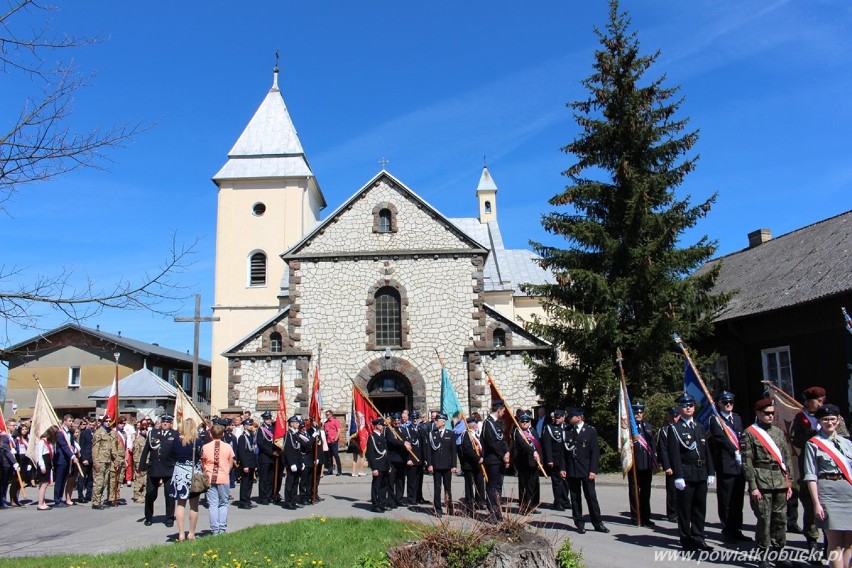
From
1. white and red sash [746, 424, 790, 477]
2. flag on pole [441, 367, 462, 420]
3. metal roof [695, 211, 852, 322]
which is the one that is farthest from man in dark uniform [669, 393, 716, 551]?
metal roof [695, 211, 852, 322]

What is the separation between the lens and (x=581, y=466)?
35.1ft

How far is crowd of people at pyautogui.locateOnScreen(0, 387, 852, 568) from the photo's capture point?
8.19 metres

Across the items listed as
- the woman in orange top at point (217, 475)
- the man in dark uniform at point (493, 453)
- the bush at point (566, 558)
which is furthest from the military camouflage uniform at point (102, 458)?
the bush at point (566, 558)

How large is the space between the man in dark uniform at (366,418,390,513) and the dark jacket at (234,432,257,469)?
3065mm

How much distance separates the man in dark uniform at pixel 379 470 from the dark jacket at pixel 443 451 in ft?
3.59

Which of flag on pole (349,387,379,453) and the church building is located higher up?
the church building

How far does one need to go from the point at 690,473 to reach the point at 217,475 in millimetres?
6754

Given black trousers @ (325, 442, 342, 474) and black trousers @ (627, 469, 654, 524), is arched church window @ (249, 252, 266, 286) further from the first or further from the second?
black trousers @ (627, 469, 654, 524)

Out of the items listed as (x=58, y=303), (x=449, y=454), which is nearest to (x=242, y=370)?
(x=449, y=454)

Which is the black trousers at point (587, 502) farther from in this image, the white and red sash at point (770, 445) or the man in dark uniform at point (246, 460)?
the man in dark uniform at point (246, 460)

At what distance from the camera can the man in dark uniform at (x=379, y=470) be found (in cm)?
1316

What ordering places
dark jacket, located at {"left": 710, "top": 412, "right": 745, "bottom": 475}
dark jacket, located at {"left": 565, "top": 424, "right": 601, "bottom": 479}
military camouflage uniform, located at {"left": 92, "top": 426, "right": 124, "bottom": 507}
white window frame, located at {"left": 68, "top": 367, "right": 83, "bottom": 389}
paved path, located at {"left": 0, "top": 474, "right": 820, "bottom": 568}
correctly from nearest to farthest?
1. paved path, located at {"left": 0, "top": 474, "right": 820, "bottom": 568}
2. dark jacket, located at {"left": 710, "top": 412, "right": 745, "bottom": 475}
3. dark jacket, located at {"left": 565, "top": 424, "right": 601, "bottom": 479}
4. military camouflage uniform, located at {"left": 92, "top": 426, "right": 124, "bottom": 507}
5. white window frame, located at {"left": 68, "top": 367, "right": 83, "bottom": 389}

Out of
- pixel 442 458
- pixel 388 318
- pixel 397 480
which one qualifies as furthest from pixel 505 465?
pixel 388 318

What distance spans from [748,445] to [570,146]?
44.5ft
